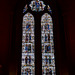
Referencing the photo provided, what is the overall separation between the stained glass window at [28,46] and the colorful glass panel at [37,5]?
1.02 feet

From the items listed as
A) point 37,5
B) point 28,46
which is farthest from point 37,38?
point 37,5

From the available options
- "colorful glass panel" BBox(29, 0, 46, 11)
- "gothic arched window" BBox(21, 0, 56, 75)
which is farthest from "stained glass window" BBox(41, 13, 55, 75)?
"colorful glass panel" BBox(29, 0, 46, 11)

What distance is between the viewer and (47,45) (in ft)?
20.5

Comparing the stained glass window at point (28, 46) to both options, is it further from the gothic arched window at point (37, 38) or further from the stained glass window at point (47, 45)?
the stained glass window at point (47, 45)

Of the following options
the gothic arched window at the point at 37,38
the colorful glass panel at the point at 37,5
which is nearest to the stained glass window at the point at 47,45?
the gothic arched window at the point at 37,38

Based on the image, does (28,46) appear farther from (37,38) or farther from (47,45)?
(47,45)

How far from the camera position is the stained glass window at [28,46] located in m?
6.02
